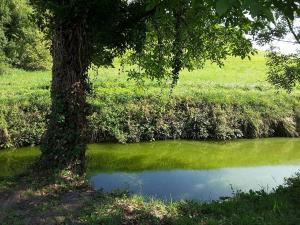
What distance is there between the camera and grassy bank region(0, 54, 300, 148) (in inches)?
683

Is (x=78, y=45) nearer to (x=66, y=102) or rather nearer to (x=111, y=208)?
(x=66, y=102)

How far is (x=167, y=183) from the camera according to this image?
13.5 metres

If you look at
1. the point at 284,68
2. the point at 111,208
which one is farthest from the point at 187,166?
the point at 111,208

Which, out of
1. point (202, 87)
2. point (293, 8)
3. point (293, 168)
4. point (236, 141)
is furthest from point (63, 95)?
point (202, 87)

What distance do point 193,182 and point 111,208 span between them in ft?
20.3

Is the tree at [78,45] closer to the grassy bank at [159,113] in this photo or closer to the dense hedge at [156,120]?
the grassy bank at [159,113]

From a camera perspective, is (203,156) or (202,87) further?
(202,87)

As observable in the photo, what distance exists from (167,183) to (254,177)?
297 centimetres

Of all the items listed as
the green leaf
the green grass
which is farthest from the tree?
the green grass

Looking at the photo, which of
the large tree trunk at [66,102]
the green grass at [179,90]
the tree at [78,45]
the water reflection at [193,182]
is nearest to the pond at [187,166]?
the water reflection at [193,182]

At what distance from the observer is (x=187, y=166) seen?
1571 cm

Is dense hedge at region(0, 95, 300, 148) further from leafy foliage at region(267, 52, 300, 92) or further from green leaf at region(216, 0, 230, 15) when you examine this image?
green leaf at region(216, 0, 230, 15)

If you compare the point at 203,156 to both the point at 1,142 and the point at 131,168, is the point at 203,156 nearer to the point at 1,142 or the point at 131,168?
the point at 131,168

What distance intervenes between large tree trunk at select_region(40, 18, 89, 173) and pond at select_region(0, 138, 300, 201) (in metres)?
2.20
